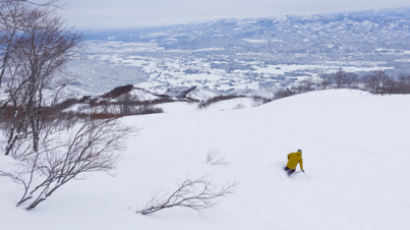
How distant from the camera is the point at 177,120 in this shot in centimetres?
2177

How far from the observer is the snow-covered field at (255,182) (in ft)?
16.9

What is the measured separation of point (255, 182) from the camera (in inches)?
355

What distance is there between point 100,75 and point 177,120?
326 ft

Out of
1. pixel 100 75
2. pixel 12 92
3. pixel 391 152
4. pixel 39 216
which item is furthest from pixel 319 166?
pixel 100 75

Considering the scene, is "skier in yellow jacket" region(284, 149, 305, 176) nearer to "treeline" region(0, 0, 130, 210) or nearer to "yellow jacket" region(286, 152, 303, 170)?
"yellow jacket" region(286, 152, 303, 170)

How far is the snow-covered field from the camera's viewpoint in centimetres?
516

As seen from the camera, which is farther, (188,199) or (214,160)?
(214,160)

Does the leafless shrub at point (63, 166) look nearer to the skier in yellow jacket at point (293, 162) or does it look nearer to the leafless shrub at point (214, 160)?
the leafless shrub at point (214, 160)

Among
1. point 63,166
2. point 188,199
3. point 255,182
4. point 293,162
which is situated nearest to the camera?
point 63,166

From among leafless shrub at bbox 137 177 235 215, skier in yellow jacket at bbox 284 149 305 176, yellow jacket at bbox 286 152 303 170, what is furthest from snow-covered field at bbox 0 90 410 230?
yellow jacket at bbox 286 152 303 170

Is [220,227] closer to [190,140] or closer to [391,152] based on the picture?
[190,140]

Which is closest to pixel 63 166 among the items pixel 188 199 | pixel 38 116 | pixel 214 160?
pixel 188 199

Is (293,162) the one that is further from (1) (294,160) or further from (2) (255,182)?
(2) (255,182)

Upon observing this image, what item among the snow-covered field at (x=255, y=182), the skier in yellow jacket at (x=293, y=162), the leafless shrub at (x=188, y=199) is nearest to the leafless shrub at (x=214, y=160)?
the snow-covered field at (x=255, y=182)
